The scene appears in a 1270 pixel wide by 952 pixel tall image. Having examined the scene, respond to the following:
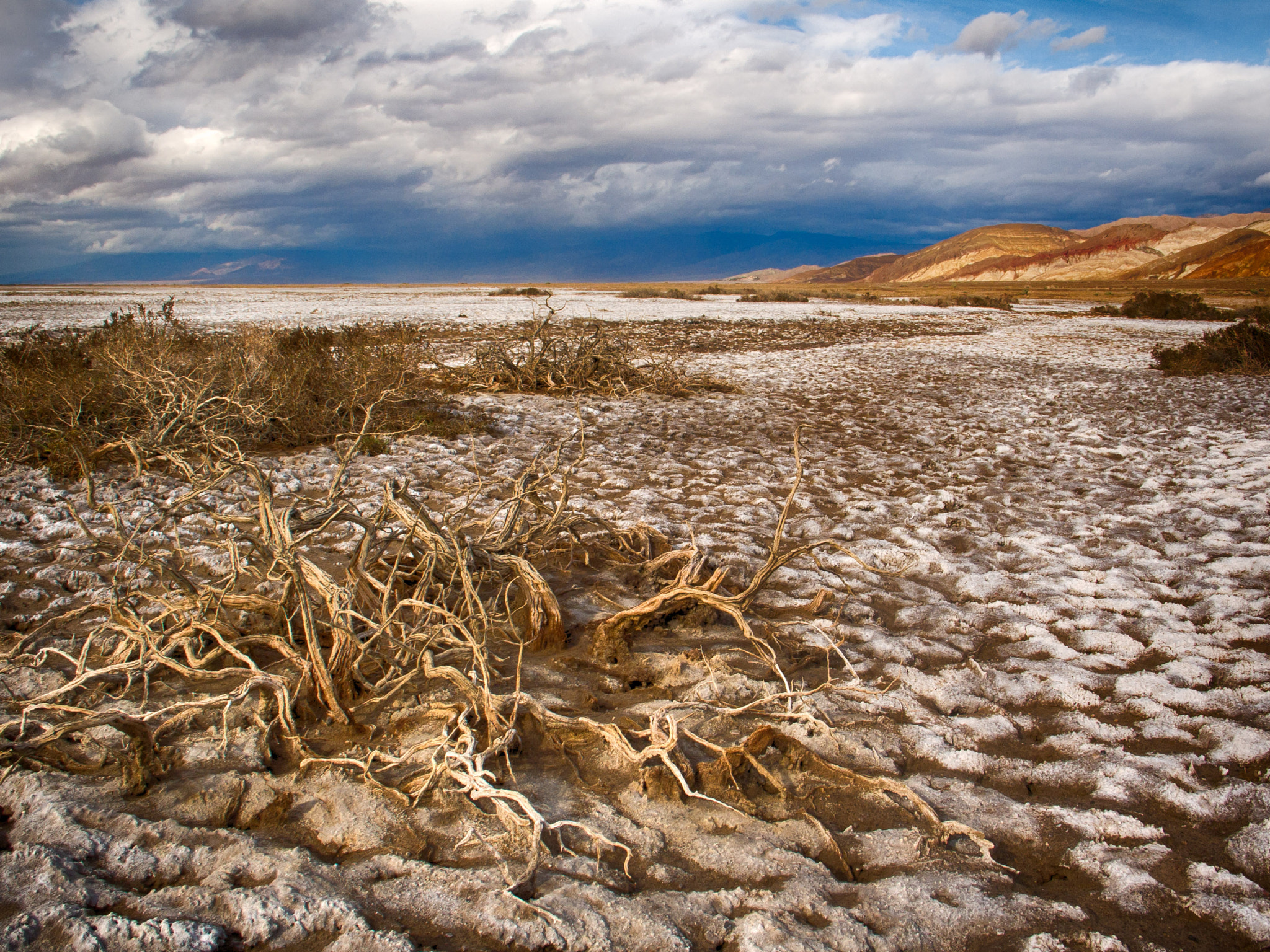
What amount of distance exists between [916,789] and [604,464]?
4.33m

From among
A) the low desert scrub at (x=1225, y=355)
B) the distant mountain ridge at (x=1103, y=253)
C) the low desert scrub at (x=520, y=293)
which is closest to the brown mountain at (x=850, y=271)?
the distant mountain ridge at (x=1103, y=253)

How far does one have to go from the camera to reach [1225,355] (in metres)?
12.0

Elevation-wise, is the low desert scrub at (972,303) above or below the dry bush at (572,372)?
above

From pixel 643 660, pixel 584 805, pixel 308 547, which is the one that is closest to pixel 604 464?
pixel 308 547

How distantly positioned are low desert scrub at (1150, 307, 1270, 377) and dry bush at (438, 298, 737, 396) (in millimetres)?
8023

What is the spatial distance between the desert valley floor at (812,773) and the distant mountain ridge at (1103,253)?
93510 millimetres

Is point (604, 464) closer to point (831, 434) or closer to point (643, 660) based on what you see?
point (831, 434)

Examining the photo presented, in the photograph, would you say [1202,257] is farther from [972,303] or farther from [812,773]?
[812,773]

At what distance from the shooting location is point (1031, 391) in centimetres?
1053

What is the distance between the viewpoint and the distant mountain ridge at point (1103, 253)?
85.1 metres

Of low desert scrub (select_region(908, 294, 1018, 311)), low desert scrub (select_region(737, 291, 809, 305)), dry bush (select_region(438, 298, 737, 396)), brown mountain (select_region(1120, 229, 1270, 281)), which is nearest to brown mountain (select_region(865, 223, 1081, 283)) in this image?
brown mountain (select_region(1120, 229, 1270, 281))

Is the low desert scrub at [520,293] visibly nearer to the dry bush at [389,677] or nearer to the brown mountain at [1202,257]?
the dry bush at [389,677]

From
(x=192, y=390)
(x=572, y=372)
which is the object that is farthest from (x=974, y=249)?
(x=192, y=390)

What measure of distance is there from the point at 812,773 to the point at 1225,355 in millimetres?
13758
